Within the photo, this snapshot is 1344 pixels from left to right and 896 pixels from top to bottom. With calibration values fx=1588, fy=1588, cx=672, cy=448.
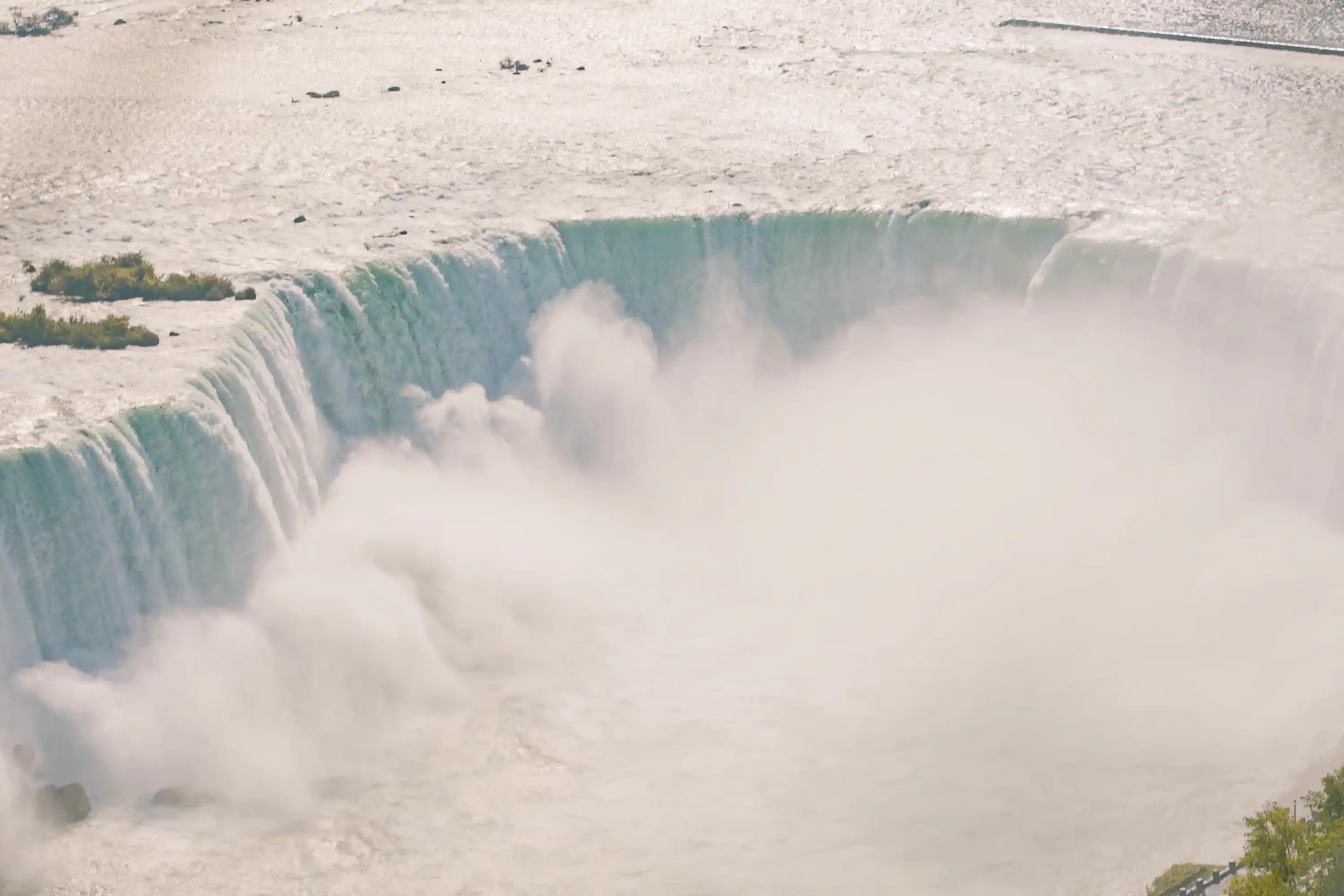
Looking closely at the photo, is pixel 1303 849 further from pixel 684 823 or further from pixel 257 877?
pixel 257 877

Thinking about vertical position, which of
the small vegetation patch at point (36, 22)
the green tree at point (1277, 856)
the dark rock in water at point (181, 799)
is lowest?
the green tree at point (1277, 856)

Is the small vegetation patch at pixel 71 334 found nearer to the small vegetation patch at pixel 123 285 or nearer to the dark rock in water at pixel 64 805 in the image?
the small vegetation patch at pixel 123 285

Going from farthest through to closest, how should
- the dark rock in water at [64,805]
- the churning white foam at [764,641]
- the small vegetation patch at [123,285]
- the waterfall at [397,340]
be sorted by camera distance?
the small vegetation patch at [123,285], the waterfall at [397,340], the churning white foam at [764,641], the dark rock in water at [64,805]

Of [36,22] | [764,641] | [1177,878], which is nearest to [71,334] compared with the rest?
[764,641]

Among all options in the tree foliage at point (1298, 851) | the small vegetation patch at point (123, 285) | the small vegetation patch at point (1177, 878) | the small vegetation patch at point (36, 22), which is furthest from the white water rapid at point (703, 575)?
the small vegetation patch at point (36, 22)

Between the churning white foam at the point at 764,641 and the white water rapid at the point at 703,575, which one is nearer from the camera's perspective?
the churning white foam at the point at 764,641

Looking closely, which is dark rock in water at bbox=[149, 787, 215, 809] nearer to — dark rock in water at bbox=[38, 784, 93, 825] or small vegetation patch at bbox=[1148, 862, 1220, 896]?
dark rock in water at bbox=[38, 784, 93, 825]
